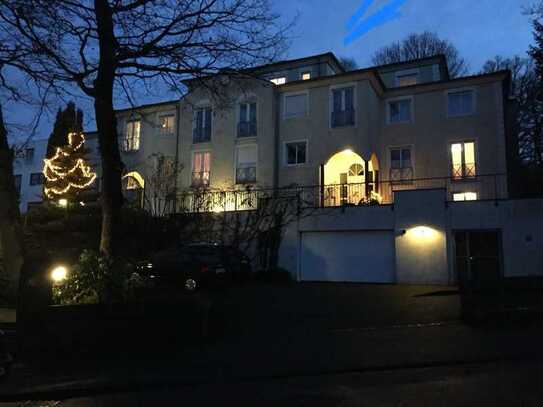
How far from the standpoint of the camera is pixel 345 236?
60.8ft

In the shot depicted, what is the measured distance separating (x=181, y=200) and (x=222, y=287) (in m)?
9.27

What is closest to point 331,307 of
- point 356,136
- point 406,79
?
point 356,136

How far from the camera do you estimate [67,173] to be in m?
25.7

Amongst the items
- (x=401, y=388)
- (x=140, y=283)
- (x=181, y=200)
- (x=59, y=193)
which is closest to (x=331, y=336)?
(x=401, y=388)

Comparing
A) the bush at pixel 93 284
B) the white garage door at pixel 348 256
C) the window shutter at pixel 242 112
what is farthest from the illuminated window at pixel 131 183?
the bush at pixel 93 284

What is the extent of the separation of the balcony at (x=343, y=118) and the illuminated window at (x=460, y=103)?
5035 mm

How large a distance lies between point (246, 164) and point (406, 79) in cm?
1154

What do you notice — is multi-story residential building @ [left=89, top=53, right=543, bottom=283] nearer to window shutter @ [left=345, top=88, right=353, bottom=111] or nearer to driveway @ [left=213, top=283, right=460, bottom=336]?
window shutter @ [left=345, top=88, right=353, bottom=111]

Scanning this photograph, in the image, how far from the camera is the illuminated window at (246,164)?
24422 mm

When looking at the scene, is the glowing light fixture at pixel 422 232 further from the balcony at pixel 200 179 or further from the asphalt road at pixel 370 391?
the balcony at pixel 200 179

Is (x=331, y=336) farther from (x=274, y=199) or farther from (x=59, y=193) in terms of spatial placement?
(x=59, y=193)

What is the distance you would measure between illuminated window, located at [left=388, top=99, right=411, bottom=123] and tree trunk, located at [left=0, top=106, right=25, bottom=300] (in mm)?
18554

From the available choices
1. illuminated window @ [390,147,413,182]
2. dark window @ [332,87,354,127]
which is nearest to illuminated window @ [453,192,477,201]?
illuminated window @ [390,147,413,182]

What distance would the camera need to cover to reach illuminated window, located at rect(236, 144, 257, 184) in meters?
24.4
